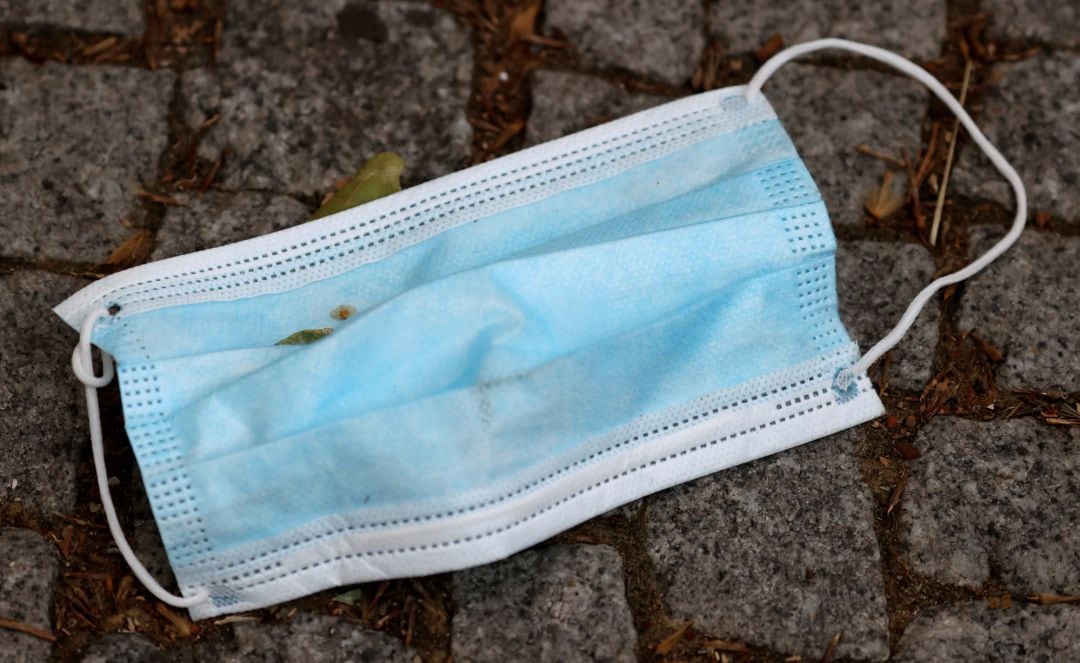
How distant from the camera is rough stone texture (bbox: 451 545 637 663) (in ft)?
5.82

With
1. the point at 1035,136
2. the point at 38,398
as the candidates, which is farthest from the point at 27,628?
the point at 1035,136

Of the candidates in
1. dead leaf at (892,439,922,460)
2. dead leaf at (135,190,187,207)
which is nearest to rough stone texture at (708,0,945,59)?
dead leaf at (892,439,922,460)

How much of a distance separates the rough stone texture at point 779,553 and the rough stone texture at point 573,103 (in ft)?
2.56

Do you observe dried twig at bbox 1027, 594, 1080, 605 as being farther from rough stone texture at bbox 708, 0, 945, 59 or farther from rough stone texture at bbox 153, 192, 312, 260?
rough stone texture at bbox 153, 192, 312, 260

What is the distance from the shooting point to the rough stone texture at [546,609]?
1.77 metres

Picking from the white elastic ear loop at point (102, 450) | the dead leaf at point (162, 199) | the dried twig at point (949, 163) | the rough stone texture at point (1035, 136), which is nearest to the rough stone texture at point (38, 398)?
the white elastic ear loop at point (102, 450)

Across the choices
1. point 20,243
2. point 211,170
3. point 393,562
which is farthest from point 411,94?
point 393,562

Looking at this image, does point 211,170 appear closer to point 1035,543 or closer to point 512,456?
point 512,456

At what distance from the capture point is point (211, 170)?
2152 mm

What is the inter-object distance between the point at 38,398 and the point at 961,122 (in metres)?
1.85

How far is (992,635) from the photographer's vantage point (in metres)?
1.82

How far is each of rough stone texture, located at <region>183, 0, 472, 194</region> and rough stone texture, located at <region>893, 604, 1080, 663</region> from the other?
1206 mm

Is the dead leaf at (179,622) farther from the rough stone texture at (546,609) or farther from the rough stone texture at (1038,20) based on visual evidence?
the rough stone texture at (1038,20)

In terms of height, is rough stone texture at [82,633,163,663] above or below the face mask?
below
